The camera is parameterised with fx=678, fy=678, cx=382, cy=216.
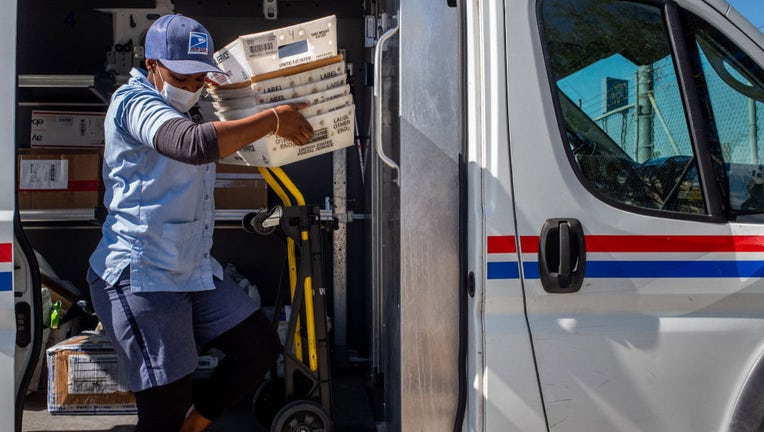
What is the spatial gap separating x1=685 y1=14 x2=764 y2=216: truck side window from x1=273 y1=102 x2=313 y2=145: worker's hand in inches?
56.5

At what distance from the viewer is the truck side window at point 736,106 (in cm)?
244

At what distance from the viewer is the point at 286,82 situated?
2605 millimetres

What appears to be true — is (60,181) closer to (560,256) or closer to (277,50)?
(277,50)

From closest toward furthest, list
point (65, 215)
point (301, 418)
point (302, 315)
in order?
point (301, 418) → point (302, 315) → point (65, 215)

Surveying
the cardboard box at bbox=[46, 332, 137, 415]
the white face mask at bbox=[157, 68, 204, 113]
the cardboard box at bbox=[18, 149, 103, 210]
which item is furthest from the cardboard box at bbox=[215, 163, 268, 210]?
the white face mask at bbox=[157, 68, 204, 113]

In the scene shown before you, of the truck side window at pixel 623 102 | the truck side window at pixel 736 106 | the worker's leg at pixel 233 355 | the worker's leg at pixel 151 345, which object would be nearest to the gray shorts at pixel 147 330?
the worker's leg at pixel 151 345

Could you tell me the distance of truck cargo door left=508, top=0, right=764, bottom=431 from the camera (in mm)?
2297

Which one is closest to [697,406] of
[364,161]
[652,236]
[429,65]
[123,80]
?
[652,236]

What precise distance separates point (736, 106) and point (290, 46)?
1.66 metres

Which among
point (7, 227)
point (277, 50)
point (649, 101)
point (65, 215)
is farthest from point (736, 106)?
point (65, 215)

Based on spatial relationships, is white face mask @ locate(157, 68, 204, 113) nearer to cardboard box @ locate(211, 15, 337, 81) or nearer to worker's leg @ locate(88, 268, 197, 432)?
cardboard box @ locate(211, 15, 337, 81)

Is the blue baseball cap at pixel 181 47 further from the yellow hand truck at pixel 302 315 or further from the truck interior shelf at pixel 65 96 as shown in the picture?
the truck interior shelf at pixel 65 96

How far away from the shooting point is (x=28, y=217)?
4031 mm

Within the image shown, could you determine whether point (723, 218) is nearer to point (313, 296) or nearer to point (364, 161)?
point (313, 296)
